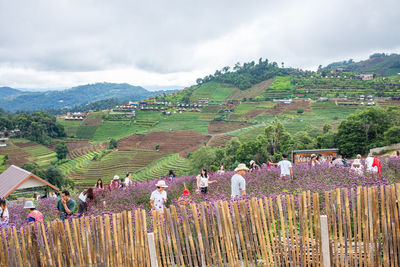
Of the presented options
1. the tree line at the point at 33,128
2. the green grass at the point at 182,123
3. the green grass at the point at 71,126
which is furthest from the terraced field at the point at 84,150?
the green grass at the point at 71,126

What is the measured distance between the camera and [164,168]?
180ft

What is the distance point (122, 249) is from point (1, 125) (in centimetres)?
10414

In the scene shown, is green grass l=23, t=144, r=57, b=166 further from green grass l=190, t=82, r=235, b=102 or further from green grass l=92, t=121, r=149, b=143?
green grass l=190, t=82, r=235, b=102

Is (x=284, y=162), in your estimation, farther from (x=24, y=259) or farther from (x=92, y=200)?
(x=24, y=259)

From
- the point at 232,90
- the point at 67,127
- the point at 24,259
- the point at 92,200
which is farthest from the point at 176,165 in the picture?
the point at 232,90

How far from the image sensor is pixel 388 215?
3.89 meters

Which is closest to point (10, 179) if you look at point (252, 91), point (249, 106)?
point (249, 106)

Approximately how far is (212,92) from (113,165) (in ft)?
249

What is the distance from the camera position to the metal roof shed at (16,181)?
36.8ft

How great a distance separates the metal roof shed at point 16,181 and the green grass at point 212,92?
10720 cm

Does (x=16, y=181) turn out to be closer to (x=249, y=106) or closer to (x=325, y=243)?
(x=325, y=243)

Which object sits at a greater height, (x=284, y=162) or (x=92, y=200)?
(x=284, y=162)

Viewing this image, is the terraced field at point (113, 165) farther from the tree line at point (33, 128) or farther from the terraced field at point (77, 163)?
the tree line at point (33, 128)

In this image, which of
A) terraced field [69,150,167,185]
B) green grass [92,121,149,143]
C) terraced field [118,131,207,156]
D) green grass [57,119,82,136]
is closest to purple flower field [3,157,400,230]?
terraced field [69,150,167,185]
